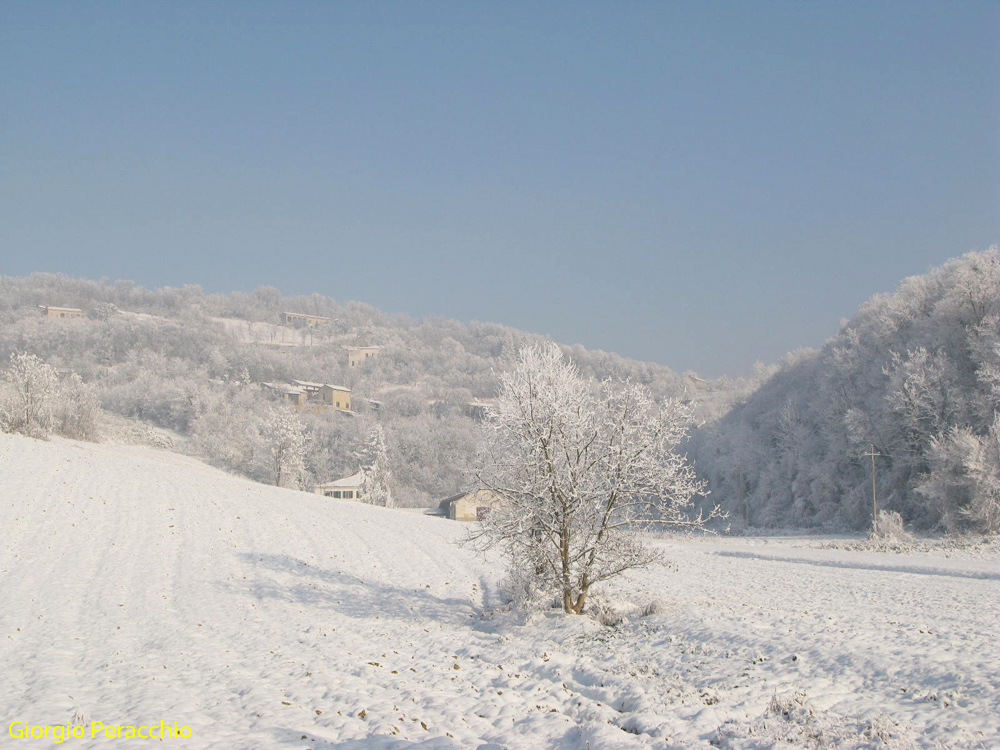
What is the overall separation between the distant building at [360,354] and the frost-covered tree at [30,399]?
92818 mm

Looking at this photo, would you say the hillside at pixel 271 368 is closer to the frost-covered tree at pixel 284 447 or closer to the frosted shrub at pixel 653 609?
the frost-covered tree at pixel 284 447

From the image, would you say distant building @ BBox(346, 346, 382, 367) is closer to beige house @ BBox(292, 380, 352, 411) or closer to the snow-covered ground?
the snow-covered ground

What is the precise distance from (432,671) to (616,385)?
780cm

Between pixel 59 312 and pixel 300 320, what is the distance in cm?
6065

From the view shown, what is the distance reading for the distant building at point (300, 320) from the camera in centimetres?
17600

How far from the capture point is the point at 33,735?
293 inches

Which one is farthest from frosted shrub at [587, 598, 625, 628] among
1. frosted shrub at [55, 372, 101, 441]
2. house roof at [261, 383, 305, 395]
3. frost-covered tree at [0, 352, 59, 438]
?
house roof at [261, 383, 305, 395]

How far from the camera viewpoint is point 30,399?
4500cm

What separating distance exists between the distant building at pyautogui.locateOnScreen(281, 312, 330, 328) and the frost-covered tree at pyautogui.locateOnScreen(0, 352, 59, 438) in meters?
131

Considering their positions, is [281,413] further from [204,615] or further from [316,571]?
[204,615]

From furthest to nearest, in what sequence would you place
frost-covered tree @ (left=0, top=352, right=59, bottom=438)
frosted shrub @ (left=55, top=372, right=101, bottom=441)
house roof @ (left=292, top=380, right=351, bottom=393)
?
house roof @ (left=292, top=380, right=351, bottom=393)
frosted shrub @ (left=55, top=372, right=101, bottom=441)
frost-covered tree @ (left=0, top=352, right=59, bottom=438)

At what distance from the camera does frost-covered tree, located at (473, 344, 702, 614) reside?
560 inches

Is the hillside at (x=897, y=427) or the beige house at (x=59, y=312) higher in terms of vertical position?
the beige house at (x=59, y=312)

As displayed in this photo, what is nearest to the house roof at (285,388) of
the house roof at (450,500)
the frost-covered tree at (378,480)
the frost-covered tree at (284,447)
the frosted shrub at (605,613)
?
the frost-covered tree at (378,480)
